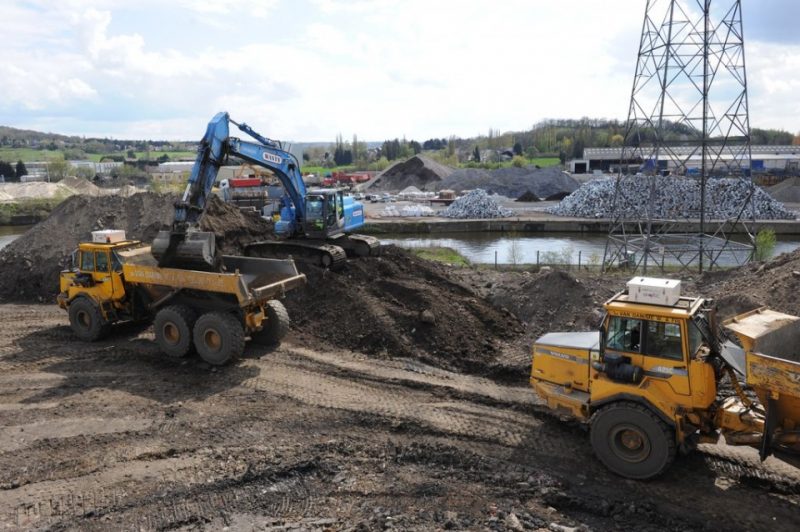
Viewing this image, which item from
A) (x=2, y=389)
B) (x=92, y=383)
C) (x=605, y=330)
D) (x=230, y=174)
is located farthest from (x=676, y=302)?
(x=230, y=174)

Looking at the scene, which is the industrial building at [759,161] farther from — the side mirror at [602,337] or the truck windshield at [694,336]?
the side mirror at [602,337]

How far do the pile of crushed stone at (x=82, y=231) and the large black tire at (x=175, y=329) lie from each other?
260 inches

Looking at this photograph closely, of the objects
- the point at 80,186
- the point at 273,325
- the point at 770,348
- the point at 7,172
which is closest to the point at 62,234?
the point at 273,325

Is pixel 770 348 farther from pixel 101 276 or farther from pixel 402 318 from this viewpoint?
pixel 101 276

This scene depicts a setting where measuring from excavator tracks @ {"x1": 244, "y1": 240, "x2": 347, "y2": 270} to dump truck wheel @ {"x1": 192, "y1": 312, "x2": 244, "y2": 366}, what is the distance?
473 cm

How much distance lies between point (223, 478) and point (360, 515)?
1837mm

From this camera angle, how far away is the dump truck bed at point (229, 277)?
10.1m

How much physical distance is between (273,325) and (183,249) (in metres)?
2.31

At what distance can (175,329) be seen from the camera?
423 inches

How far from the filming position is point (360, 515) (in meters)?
6.14

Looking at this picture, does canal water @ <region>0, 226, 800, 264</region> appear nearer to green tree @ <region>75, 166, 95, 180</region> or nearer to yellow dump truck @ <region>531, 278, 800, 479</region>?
yellow dump truck @ <region>531, 278, 800, 479</region>

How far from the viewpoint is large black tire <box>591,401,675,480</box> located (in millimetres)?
6418

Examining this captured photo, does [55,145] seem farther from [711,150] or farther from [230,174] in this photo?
[711,150]

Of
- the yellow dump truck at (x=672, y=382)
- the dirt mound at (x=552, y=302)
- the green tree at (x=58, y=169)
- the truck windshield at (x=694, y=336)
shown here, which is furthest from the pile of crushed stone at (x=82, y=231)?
the green tree at (x=58, y=169)
